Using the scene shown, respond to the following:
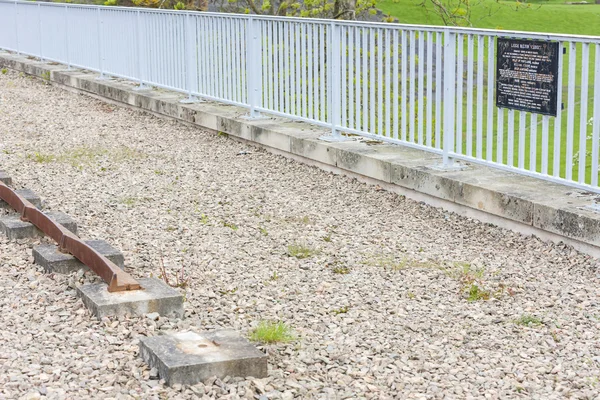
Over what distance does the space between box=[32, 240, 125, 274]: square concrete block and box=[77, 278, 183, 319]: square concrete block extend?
575 millimetres

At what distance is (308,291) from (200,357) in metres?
1.69

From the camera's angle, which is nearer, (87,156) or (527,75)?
(527,75)

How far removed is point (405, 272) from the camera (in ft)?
22.0

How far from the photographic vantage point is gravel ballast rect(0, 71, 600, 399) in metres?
4.73

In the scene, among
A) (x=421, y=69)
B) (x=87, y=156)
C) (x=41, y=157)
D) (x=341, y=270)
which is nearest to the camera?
(x=341, y=270)

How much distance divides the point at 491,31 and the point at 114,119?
773 centimetres

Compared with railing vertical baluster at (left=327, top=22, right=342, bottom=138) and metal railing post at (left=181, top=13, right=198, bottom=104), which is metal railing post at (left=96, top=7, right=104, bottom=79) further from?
railing vertical baluster at (left=327, top=22, right=342, bottom=138)

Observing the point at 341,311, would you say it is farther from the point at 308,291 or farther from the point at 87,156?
the point at 87,156

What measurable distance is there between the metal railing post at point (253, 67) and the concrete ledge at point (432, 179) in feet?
0.92

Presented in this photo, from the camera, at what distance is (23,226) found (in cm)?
721

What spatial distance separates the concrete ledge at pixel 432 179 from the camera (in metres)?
7.09

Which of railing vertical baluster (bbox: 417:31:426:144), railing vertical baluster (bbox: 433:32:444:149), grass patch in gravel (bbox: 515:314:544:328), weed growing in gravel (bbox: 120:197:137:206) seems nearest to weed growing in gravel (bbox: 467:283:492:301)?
grass patch in gravel (bbox: 515:314:544:328)

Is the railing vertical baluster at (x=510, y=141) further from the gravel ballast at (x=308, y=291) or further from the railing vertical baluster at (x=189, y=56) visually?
the railing vertical baluster at (x=189, y=56)

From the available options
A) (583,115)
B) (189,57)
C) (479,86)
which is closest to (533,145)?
(583,115)
